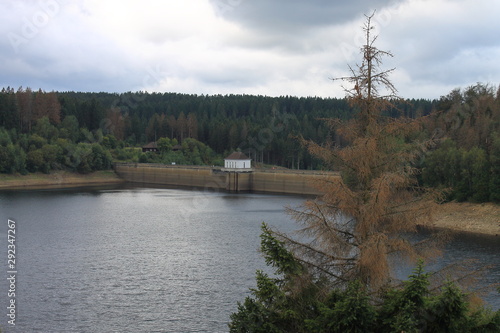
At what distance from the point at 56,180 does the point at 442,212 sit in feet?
246

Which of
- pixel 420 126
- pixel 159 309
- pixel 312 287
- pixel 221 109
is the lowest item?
pixel 159 309

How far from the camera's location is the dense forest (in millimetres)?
60594

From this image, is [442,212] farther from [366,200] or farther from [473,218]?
[366,200]

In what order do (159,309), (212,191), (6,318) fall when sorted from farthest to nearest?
(212,191), (159,309), (6,318)

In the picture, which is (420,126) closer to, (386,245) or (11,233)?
(386,245)

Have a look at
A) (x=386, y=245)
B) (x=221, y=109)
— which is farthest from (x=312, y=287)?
(x=221, y=109)

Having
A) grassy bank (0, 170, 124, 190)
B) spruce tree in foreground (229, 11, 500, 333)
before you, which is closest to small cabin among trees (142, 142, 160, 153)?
grassy bank (0, 170, 124, 190)

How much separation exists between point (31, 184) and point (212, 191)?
103ft

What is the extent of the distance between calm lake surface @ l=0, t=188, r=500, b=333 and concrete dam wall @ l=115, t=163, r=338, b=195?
59.9 feet

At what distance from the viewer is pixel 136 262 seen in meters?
36.1

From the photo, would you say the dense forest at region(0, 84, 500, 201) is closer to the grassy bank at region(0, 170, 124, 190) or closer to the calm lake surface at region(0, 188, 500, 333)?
the grassy bank at region(0, 170, 124, 190)

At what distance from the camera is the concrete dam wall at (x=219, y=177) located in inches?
3366

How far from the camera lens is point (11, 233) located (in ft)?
149

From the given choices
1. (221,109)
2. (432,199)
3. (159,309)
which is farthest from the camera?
(221,109)
